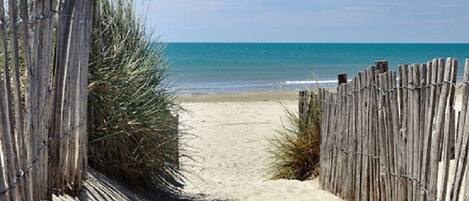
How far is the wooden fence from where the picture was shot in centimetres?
302

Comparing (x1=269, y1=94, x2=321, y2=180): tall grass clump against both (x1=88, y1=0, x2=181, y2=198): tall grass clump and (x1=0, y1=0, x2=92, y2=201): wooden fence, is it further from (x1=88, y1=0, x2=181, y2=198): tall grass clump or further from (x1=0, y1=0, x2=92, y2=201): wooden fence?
(x1=0, y1=0, x2=92, y2=201): wooden fence

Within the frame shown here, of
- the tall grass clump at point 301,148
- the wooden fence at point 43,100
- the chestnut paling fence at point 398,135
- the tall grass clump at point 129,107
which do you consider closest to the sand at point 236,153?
the tall grass clump at point 301,148

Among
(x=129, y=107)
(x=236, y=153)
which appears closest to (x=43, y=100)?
(x=129, y=107)

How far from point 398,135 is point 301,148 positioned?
3.21 m

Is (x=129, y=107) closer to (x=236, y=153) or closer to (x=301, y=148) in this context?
(x=301, y=148)

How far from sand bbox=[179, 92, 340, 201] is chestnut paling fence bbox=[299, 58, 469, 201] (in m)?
0.56

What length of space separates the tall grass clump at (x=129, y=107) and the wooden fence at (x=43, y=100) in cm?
89

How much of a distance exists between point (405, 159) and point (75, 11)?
249 cm

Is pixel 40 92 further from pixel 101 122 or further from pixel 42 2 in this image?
pixel 101 122

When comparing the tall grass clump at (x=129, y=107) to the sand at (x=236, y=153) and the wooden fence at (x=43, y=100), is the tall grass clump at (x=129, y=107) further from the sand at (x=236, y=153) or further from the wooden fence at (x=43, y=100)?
the wooden fence at (x=43, y=100)

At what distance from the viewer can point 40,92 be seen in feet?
11.9

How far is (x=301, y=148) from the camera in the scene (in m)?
8.32

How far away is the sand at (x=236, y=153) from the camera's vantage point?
745 centimetres

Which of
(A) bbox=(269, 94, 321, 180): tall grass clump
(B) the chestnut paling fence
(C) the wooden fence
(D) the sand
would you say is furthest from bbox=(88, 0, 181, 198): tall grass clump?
(A) bbox=(269, 94, 321, 180): tall grass clump
